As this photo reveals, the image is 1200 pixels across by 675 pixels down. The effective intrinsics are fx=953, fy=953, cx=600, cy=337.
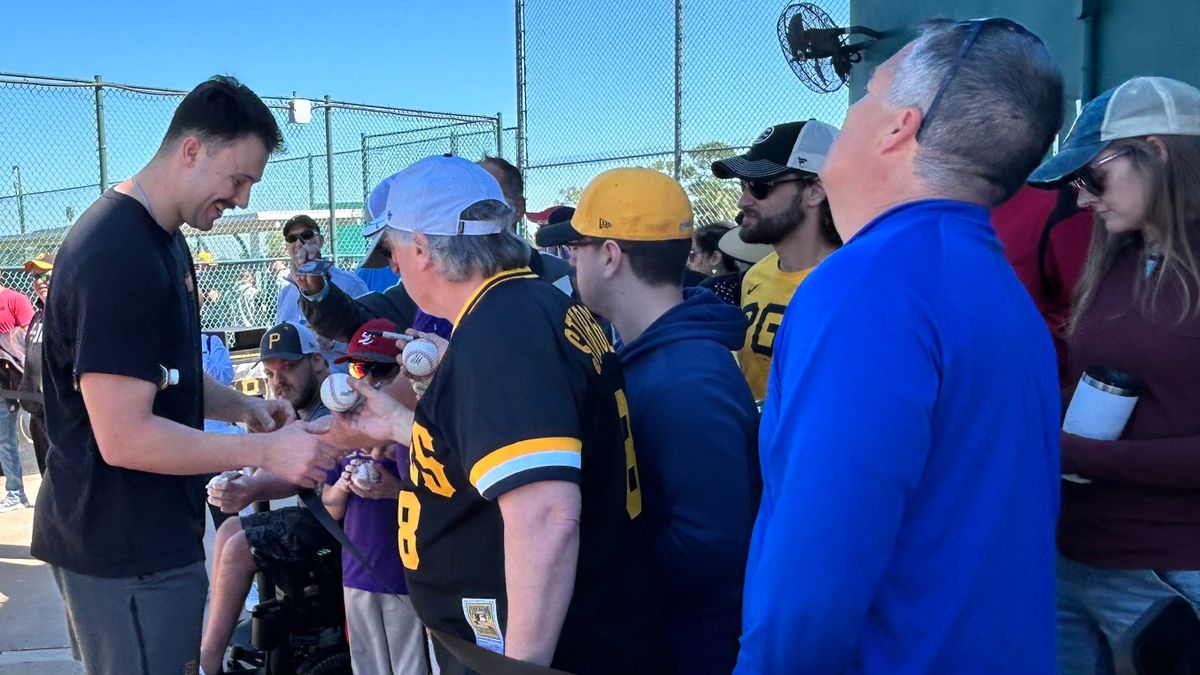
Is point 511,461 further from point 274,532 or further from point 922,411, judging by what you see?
point 274,532

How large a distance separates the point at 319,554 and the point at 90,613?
64.3 inches

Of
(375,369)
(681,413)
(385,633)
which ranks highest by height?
(681,413)

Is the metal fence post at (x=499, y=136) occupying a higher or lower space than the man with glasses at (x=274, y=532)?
higher

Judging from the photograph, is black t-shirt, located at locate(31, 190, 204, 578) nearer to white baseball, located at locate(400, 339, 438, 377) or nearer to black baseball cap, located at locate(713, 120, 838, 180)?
white baseball, located at locate(400, 339, 438, 377)

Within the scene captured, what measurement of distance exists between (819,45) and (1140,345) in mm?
4039

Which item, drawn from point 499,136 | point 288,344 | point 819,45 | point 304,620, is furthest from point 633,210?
point 499,136

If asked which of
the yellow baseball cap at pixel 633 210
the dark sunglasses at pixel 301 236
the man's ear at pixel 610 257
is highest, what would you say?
the yellow baseball cap at pixel 633 210

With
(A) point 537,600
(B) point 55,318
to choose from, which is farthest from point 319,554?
(A) point 537,600

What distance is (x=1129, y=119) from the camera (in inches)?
86.5

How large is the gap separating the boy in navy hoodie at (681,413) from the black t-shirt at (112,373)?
1.10 meters

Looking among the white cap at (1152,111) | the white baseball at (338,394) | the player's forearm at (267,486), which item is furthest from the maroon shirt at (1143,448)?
the player's forearm at (267,486)

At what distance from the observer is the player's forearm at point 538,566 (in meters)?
1.67

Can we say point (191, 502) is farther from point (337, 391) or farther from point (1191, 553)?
point (1191, 553)

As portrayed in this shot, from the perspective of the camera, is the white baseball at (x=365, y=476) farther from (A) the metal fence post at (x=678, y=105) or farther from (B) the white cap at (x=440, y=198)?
(A) the metal fence post at (x=678, y=105)
